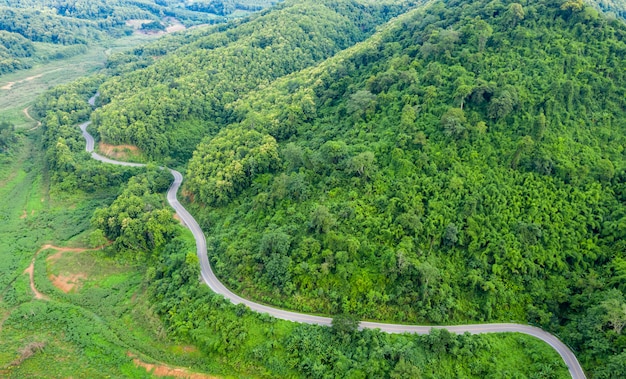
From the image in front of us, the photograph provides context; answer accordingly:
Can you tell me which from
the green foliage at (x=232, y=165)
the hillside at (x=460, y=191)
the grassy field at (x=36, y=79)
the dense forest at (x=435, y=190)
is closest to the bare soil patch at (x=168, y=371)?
the dense forest at (x=435, y=190)

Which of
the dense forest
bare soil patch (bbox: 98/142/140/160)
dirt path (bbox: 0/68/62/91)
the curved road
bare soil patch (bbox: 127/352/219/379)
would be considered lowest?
dirt path (bbox: 0/68/62/91)

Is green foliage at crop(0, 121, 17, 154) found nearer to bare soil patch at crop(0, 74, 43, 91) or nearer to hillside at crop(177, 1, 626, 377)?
bare soil patch at crop(0, 74, 43, 91)

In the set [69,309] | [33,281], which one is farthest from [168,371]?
[33,281]

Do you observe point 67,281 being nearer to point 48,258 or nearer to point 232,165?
point 48,258

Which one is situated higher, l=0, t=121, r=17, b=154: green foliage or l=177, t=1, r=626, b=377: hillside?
l=177, t=1, r=626, b=377: hillside

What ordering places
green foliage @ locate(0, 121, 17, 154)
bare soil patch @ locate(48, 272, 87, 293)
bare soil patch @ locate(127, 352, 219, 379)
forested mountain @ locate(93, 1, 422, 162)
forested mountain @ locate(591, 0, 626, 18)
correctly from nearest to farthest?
1. bare soil patch @ locate(127, 352, 219, 379)
2. bare soil patch @ locate(48, 272, 87, 293)
3. forested mountain @ locate(93, 1, 422, 162)
4. green foliage @ locate(0, 121, 17, 154)
5. forested mountain @ locate(591, 0, 626, 18)

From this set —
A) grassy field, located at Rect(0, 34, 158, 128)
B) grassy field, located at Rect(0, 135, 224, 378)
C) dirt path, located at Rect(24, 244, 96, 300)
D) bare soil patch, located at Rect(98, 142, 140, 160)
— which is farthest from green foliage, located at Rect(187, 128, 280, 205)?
grassy field, located at Rect(0, 34, 158, 128)

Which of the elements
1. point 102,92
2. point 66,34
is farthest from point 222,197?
point 66,34
